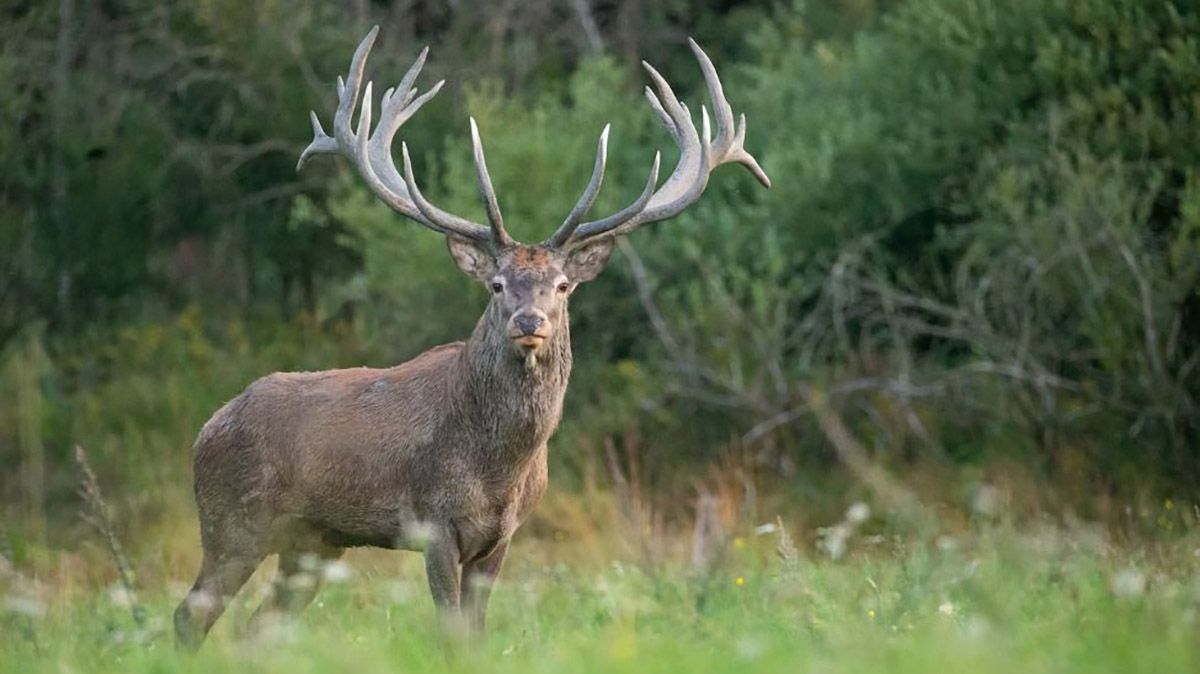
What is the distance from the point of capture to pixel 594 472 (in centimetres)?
1512

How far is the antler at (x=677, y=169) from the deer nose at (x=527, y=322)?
54 cm

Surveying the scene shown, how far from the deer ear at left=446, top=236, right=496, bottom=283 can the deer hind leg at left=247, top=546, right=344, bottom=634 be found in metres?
1.33

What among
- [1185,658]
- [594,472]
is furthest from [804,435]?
[1185,658]

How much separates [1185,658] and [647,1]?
17443 mm

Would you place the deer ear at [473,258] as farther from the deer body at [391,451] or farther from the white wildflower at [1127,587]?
the white wildflower at [1127,587]

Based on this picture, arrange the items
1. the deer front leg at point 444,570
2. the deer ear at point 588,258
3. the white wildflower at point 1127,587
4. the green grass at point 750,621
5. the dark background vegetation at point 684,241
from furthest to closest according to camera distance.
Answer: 1. the dark background vegetation at point 684,241
2. the deer ear at point 588,258
3. the deer front leg at point 444,570
4. the white wildflower at point 1127,587
5. the green grass at point 750,621

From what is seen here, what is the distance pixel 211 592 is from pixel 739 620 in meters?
2.34

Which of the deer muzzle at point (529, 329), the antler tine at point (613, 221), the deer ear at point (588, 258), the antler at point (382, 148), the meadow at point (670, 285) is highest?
the antler at point (382, 148)

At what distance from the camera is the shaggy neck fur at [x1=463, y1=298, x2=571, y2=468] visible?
8.18 meters

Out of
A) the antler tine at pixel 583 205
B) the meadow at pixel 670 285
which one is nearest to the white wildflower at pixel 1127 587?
the meadow at pixel 670 285

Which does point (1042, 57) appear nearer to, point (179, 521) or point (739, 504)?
point (739, 504)

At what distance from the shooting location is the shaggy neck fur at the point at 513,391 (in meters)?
8.18

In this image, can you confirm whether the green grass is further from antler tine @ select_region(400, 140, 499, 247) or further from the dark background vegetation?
the dark background vegetation

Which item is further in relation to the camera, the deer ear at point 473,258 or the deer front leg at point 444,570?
the deer ear at point 473,258
